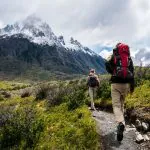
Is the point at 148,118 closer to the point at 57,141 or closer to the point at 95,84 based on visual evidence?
the point at 57,141

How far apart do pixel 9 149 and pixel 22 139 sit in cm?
69

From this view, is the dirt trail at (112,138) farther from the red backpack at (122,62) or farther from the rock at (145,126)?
the red backpack at (122,62)

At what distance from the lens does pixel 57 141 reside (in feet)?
49.8

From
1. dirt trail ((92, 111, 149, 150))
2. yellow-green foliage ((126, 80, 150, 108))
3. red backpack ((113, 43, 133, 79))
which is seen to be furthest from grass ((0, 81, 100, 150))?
yellow-green foliage ((126, 80, 150, 108))

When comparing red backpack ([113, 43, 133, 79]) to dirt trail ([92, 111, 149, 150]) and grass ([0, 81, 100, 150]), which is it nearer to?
dirt trail ([92, 111, 149, 150])

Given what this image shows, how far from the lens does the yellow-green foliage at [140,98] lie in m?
19.5

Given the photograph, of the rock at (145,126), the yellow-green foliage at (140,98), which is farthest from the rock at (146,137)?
the yellow-green foliage at (140,98)

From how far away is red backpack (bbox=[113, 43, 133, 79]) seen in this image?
43.7 ft

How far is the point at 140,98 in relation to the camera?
20781 millimetres

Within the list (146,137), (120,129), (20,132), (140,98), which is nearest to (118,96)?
(120,129)

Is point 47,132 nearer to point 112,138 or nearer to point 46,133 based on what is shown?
point 46,133

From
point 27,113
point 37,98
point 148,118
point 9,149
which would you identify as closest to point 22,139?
point 9,149

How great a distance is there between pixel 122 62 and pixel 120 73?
0.39 meters

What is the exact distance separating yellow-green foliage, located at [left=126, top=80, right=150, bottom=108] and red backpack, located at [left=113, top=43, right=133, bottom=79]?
553 centimetres
